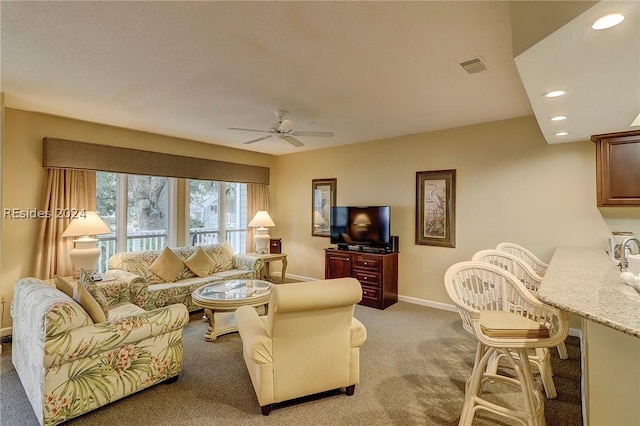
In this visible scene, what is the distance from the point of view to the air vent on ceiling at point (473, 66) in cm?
247

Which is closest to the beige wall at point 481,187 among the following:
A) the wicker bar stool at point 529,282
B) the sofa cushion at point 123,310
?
the wicker bar stool at point 529,282

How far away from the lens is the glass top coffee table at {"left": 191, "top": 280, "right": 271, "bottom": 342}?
342 cm

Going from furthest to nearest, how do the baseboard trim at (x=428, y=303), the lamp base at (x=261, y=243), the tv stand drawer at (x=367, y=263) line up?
the lamp base at (x=261, y=243) < the tv stand drawer at (x=367, y=263) < the baseboard trim at (x=428, y=303)

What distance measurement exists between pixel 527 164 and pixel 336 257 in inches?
118

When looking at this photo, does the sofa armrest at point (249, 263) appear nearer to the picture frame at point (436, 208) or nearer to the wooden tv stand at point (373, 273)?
the wooden tv stand at point (373, 273)

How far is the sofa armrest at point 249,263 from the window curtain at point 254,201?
1.00m

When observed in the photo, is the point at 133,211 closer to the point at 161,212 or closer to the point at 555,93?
the point at 161,212

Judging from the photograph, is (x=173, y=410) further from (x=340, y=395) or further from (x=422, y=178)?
(x=422, y=178)

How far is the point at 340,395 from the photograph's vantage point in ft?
8.05

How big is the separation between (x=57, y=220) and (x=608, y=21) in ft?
17.3

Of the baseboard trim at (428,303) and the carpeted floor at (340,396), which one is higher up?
the baseboard trim at (428,303)

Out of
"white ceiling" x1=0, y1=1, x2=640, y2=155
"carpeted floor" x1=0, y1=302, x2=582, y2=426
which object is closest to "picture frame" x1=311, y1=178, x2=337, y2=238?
"white ceiling" x1=0, y1=1, x2=640, y2=155

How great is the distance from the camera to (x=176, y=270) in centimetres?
445

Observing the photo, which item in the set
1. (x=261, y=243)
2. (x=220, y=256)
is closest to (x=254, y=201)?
(x=261, y=243)
